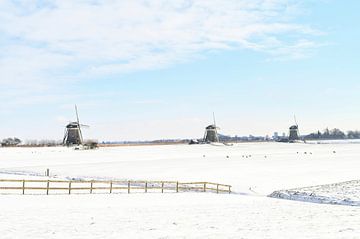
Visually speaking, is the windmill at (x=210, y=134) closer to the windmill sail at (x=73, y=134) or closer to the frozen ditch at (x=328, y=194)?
the windmill sail at (x=73, y=134)

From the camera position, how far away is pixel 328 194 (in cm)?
3356

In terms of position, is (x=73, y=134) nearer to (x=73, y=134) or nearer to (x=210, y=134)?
(x=73, y=134)

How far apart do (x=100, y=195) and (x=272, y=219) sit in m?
15.2

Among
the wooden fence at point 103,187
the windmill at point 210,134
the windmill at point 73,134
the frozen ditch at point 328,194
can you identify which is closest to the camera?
the frozen ditch at point 328,194

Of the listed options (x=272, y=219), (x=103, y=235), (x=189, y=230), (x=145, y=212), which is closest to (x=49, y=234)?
(x=103, y=235)

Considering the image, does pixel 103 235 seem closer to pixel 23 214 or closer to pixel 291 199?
pixel 23 214

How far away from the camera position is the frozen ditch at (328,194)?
31.0 meters

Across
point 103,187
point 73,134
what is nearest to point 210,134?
point 73,134

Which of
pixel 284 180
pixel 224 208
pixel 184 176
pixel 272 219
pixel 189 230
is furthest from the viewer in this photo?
pixel 184 176

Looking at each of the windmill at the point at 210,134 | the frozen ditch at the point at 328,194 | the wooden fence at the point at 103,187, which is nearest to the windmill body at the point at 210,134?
the windmill at the point at 210,134

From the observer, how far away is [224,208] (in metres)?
26.6

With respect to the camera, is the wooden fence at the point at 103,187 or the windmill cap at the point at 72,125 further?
the windmill cap at the point at 72,125

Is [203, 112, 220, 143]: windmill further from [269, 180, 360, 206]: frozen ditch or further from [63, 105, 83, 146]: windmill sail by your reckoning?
[269, 180, 360, 206]: frozen ditch

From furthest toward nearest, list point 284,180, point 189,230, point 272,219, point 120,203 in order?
point 284,180 < point 120,203 < point 272,219 < point 189,230
